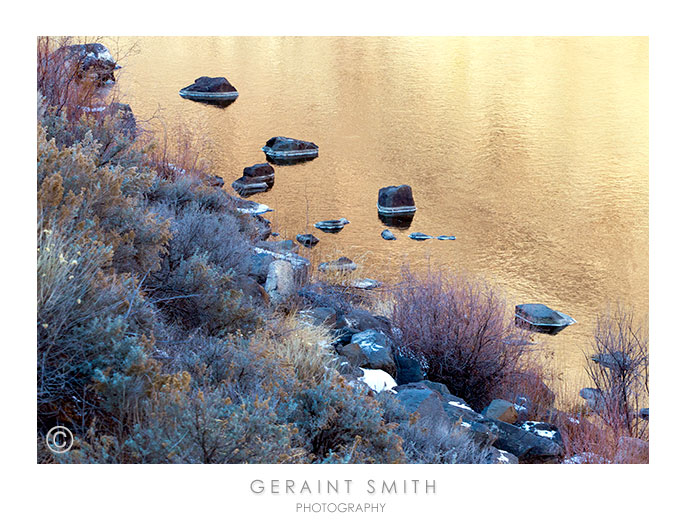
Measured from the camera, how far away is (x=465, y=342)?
508 centimetres

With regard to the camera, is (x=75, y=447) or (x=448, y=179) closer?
(x=75, y=447)

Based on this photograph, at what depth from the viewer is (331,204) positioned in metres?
8.32

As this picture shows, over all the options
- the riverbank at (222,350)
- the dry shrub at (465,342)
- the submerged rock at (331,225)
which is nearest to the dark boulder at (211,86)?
the riverbank at (222,350)

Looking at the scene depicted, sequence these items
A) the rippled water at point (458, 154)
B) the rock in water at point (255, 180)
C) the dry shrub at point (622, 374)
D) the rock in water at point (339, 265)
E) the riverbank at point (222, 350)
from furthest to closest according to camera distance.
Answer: the rock in water at point (255, 180)
the rock in water at point (339, 265)
the rippled water at point (458, 154)
the dry shrub at point (622, 374)
the riverbank at point (222, 350)

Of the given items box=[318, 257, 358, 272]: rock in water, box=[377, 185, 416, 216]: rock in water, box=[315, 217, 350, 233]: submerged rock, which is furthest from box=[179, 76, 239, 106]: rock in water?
box=[318, 257, 358, 272]: rock in water

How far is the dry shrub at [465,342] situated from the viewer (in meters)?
5.05

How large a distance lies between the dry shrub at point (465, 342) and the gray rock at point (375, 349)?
35 cm

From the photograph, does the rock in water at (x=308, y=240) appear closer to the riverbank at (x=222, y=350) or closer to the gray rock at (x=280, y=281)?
the riverbank at (x=222, y=350)

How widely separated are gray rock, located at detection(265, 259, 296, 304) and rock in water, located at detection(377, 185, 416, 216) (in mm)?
2782
